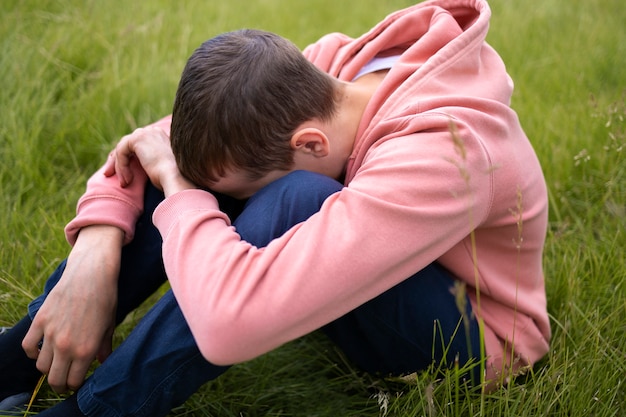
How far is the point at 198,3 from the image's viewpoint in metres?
4.04

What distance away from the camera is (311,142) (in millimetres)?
1619

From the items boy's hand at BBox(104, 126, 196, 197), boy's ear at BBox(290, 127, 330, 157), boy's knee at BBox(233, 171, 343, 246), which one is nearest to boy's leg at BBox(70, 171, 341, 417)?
boy's knee at BBox(233, 171, 343, 246)

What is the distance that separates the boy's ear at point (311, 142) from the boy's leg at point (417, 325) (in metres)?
0.38

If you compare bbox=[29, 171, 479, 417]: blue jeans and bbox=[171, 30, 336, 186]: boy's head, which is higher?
bbox=[171, 30, 336, 186]: boy's head

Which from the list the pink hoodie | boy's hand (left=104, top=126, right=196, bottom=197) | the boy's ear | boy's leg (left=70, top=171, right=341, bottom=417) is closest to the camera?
the pink hoodie

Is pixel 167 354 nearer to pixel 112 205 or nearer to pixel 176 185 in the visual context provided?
pixel 176 185

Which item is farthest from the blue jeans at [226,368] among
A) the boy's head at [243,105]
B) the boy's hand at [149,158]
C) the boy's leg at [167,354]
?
the boy's hand at [149,158]

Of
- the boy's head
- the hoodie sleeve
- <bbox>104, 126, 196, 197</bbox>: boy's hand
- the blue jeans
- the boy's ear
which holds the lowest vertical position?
the blue jeans

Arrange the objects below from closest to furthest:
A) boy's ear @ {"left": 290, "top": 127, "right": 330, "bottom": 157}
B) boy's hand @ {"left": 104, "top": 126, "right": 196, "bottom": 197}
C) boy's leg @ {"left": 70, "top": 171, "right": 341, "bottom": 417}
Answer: boy's leg @ {"left": 70, "top": 171, "right": 341, "bottom": 417} < boy's ear @ {"left": 290, "top": 127, "right": 330, "bottom": 157} < boy's hand @ {"left": 104, "top": 126, "right": 196, "bottom": 197}

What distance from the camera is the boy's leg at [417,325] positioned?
60.1 inches

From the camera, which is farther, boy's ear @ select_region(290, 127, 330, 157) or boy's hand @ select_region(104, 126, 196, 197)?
boy's hand @ select_region(104, 126, 196, 197)

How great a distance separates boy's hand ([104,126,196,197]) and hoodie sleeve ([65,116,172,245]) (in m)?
0.03

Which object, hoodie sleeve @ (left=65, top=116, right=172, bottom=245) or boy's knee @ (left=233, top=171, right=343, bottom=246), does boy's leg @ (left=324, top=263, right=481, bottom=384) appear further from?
hoodie sleeve @ (left=65, top=116, right=172, bottom=245)

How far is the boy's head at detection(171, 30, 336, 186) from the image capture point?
151 centimetres
